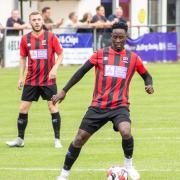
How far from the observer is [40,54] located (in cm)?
1330

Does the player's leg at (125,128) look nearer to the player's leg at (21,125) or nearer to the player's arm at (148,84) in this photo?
the player's arm at (148,84)

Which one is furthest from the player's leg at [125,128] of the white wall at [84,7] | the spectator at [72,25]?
the white wall at [84,7]

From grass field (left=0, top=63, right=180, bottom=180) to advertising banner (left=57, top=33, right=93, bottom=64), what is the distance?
7067 millimetres

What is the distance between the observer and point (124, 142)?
1018 centimetres

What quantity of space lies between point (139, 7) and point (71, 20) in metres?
11.0

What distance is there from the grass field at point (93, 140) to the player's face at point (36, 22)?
1.93 meters

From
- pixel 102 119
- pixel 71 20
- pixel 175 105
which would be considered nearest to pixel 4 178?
pixel 102 119

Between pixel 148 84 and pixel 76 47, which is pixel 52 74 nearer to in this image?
pixel 148 84

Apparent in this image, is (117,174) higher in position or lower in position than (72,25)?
lower

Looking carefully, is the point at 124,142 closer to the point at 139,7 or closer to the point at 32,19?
the point at 32,19

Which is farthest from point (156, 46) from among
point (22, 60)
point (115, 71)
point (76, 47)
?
point (115, 71)

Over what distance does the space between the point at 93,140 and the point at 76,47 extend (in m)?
16.5

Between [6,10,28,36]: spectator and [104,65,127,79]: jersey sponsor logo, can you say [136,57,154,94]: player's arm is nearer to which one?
[104,65,127,79]: jersey sponsor logo

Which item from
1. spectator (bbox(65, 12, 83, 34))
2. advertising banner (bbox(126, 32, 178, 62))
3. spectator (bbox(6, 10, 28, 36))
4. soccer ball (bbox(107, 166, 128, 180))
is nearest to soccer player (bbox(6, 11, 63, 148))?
soccer ball (bbox(107, 166, 128, 180))
